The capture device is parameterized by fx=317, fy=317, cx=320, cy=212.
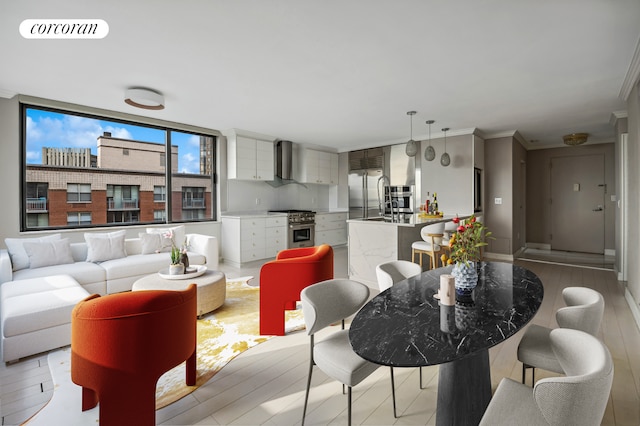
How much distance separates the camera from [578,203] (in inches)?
293

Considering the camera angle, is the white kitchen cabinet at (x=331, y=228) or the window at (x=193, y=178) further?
the white kitchen cabinet at (x=331, y=228)

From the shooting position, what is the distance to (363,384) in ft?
7.06

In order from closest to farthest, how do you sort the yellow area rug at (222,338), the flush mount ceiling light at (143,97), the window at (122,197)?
the yellow area rug at (222,338) < the flush mount ceiling light at (143,97) < the window at (122,197)

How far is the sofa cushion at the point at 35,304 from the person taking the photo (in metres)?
2.38

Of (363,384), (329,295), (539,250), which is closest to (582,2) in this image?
(329,295)

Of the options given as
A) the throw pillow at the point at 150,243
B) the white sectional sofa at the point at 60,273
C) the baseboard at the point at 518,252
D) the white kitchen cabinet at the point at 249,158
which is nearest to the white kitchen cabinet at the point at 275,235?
the white kitchen cabinet at the point at 249,158

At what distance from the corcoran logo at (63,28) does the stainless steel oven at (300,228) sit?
4.48 meters

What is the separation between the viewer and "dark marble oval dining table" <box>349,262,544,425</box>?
1.17 metres

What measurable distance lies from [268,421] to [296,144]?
636 centimetres

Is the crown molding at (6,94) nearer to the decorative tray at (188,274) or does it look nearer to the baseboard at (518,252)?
the decorative tray at (188,274)

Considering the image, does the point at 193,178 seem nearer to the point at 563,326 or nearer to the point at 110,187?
the point at 110,187

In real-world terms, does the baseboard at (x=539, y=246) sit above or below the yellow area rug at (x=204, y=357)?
above

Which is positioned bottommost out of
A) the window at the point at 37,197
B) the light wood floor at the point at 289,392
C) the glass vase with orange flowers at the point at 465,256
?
the light wood floor at the point at 289,392

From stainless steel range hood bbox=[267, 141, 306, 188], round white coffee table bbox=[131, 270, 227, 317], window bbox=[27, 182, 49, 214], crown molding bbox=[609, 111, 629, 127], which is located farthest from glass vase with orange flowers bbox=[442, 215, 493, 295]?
stainless steel range hood bbox=[267, 141, 306, 188]
